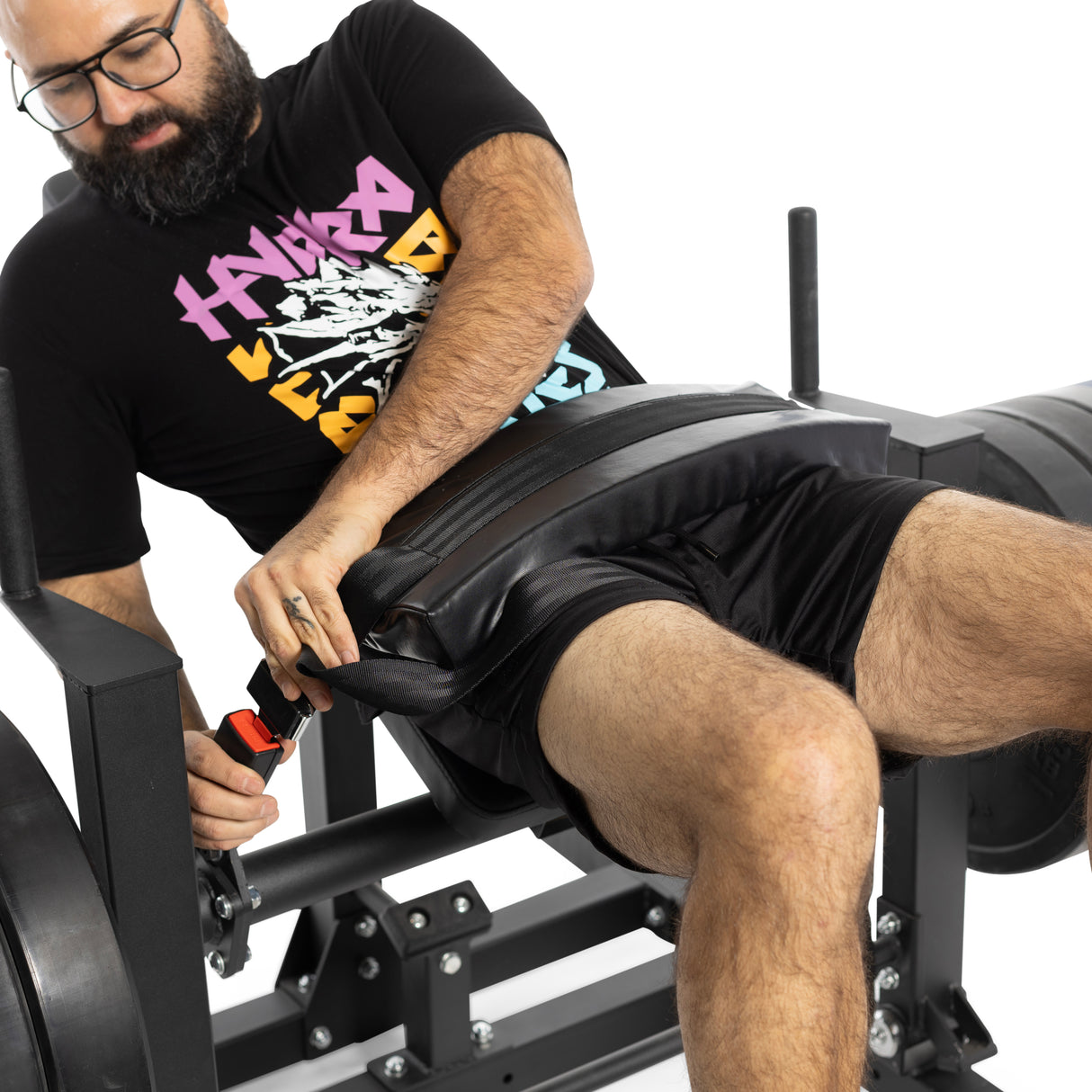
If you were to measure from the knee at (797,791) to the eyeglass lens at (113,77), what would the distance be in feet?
3.35

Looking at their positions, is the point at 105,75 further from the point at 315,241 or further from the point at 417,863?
the point at 417,863

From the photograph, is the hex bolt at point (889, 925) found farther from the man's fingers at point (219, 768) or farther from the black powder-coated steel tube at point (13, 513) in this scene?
the black powder-coated steel tube at point (13, 513)

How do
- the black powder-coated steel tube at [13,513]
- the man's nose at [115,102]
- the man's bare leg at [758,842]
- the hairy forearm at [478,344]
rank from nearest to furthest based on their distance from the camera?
the man's bare leg at [758,842] < the black powder-coated steel tube at [13,513] < the hairy forearm at [478,344] < the man's nose at [115,102]

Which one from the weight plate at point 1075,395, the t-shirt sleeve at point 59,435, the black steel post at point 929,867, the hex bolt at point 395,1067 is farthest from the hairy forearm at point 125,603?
the weight plate at point 1075,395

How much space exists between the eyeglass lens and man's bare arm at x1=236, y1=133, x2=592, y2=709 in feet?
1.12

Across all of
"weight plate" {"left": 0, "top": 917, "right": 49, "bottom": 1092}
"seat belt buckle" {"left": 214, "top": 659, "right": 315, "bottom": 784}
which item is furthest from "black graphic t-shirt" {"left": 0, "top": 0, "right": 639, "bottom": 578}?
"weight plate" {"left": 0, "top": 917, "right": 49, "bottom": 1092}

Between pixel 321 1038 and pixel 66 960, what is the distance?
0.86 meters

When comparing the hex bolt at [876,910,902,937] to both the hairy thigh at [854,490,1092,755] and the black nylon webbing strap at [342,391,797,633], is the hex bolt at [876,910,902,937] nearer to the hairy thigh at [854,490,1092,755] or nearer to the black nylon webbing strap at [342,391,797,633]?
the hairy thigh at [854,490,1092,755]

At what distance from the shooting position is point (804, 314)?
1971 mm

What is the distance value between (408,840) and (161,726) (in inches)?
19.8

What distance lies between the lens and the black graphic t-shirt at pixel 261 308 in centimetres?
166

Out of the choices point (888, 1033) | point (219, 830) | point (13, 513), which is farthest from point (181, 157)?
point (888, 1033)

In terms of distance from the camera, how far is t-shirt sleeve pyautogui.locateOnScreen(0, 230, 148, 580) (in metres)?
1.65

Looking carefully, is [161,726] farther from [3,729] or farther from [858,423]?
[858,423]
